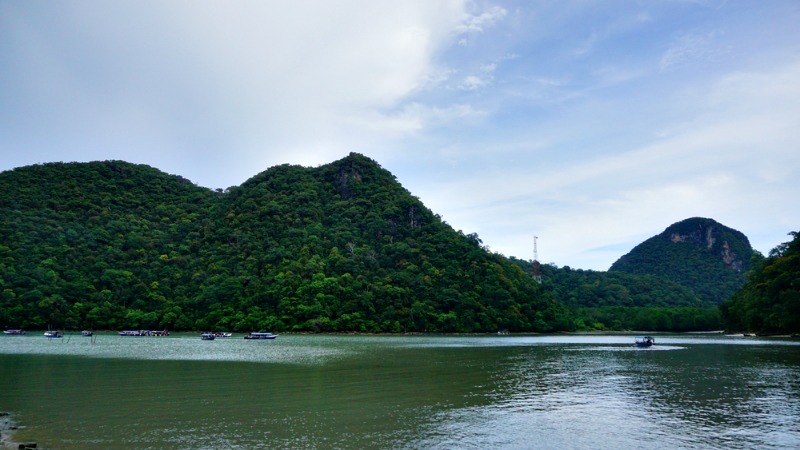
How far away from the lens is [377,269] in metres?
124

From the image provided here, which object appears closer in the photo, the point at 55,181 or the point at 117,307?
the point at 117,307

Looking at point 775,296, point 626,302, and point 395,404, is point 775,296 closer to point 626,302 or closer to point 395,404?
point 626,302

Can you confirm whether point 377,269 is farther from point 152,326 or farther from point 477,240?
point 152,326

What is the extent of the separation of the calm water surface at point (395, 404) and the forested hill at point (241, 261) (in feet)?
204

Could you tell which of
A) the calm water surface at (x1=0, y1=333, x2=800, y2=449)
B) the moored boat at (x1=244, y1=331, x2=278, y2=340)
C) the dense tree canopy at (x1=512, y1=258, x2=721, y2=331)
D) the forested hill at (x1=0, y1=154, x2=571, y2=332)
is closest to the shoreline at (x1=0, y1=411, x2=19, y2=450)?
the calm water surface at (x1=0, y1=333, x2=800, y2=449)

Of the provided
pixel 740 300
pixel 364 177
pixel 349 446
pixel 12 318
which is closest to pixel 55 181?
pixel 12 318

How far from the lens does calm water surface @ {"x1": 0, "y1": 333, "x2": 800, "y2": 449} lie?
19484 millimetres

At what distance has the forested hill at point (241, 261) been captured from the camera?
339 ft

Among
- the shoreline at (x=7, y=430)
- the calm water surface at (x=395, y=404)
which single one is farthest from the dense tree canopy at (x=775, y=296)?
the shoreline at (x=7, y=430)

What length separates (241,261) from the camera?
12006 centimetres

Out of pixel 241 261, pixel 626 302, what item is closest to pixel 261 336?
pixel 241 261

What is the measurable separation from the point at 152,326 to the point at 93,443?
94662 millimetres

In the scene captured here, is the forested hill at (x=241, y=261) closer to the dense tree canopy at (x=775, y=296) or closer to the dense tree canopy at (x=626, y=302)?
the dense tree canopy at (x=626, y=302)

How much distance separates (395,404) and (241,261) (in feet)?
332
